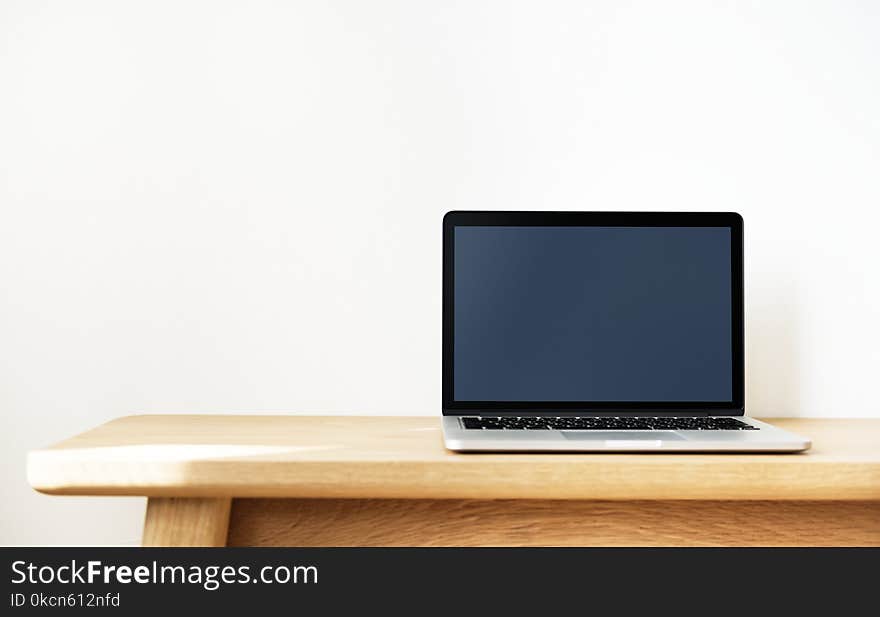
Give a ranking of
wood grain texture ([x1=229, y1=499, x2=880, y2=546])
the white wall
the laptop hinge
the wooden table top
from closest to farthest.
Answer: the wooden table top, wood grain texture ([x1=229, y1=499, x2=880, y2=546]), the laptop hinge, the white wall

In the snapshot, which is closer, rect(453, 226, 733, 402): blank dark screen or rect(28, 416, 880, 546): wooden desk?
rect(28, 416, 880, 546): wooden desk

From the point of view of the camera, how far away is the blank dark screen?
0.96m

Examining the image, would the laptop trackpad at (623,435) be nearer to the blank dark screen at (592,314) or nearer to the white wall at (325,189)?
the blank dark screen at (592,314)

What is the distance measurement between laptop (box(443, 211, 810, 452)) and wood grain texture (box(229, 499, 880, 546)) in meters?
0.16

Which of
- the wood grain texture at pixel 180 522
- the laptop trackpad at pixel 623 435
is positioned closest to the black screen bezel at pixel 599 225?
the laptop trackpad at pixel 623 435

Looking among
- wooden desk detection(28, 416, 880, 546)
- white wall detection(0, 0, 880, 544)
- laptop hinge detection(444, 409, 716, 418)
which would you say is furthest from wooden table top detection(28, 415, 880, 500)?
white wall detection(0, 0, 880, 544)

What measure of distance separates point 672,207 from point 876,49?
16.7 inches

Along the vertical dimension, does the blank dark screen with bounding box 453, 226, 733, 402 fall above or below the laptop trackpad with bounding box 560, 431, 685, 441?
above

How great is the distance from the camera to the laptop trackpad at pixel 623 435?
0.78 metres

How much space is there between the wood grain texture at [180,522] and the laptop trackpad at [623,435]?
1.32ft

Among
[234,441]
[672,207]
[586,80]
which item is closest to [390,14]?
[586,80]
